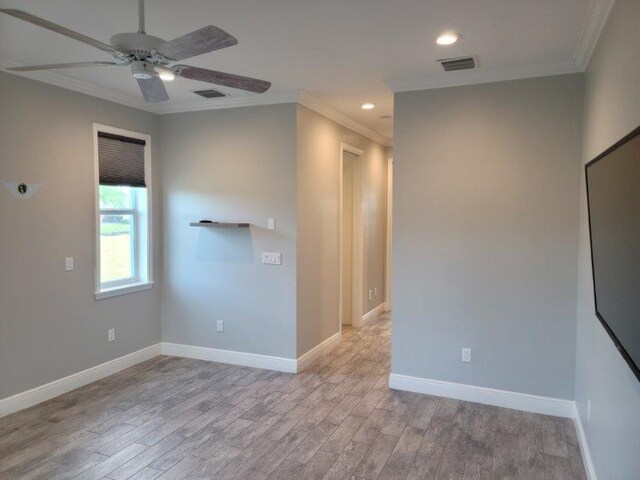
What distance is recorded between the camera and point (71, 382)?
392 cm

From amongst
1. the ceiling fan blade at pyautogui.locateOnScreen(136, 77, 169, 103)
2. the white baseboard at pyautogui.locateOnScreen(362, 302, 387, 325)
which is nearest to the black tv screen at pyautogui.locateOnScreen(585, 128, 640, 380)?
the ceiling fan blade at pyautogui.locateOnScreen(136, 77, 169, 103)

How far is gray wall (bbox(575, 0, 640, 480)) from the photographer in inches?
69.1

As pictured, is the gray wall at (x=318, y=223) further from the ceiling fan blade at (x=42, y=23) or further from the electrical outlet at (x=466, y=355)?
the ceiling fan blade at (x=42, y=23)

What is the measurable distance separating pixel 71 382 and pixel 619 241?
4.15 meters

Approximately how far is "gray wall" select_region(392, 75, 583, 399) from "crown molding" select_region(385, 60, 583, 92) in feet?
0.17

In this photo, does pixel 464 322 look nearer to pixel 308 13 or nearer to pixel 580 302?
pixel 580 302

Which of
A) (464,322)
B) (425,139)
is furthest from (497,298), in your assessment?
(425,139)

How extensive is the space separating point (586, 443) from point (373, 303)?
3.85 meters

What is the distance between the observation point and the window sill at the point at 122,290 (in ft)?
13.7

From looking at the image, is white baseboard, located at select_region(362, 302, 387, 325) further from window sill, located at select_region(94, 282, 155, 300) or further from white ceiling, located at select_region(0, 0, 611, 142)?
white ceiling, located at select_region(0, 0, 611, 142)

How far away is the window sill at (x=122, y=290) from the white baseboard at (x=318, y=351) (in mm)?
1766

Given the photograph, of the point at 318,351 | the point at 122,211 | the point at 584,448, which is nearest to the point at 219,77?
the point at 122,211

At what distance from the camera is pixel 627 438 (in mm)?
1776

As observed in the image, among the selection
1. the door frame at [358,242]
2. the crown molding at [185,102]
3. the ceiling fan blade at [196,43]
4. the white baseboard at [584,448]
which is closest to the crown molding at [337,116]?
the crown molding at [185,102]
